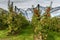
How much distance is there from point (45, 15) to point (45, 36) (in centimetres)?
49

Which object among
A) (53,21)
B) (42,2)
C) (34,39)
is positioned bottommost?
(34,39)

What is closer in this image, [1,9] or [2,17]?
[2,17]

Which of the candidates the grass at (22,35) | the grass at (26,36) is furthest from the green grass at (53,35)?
the grass at (22,35)

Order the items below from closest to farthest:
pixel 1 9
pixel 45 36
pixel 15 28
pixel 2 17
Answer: pixel 45 36 < pixel 15 28 < pixel 2 17 < pixel 1 9

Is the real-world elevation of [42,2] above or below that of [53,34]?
above

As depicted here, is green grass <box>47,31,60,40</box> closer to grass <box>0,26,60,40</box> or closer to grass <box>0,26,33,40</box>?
grass <box>0,26,60,40</box>

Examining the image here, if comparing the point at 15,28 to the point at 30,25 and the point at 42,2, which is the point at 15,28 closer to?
the point at 30,25

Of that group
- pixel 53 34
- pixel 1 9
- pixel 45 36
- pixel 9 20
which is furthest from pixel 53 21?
pixel 1 9

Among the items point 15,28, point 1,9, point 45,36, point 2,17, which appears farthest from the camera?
A: point 1,9

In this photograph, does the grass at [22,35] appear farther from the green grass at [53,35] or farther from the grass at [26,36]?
the green grass at [53,35]

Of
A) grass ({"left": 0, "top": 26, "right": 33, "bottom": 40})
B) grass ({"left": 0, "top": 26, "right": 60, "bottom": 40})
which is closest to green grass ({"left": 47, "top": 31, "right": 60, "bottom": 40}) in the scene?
grass ({"left": 0, "top": 26, "right": 60, "bottom": 40})

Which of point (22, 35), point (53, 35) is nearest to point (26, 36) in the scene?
point (22, 35)

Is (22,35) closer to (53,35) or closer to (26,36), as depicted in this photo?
(26,36)

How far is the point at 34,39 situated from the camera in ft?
15.8
